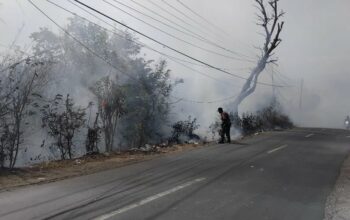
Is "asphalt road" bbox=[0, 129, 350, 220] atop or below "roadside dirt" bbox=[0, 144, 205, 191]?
below

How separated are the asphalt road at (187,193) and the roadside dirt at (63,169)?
61 cm

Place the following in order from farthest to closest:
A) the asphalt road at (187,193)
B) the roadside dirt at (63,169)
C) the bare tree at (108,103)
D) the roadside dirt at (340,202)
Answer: the bare tree at (108,103), the roadside dirt at (63,169), the roadside dirt at (340,202), the asphalt road at (187,193)

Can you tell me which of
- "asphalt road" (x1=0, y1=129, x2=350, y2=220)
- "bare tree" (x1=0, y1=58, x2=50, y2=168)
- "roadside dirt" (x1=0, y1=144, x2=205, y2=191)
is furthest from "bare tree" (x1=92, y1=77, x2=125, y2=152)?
"asphalt road" (x1=0, y1=129, x2=350, y2=220)

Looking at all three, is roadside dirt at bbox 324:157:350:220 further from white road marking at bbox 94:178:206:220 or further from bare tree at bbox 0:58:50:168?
bare tree at bbox 0:58:50:168

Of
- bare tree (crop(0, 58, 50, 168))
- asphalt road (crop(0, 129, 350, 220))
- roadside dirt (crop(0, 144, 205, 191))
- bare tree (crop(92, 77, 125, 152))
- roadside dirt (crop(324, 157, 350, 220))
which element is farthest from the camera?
bare tree (crop(92, 77, 125, 152))

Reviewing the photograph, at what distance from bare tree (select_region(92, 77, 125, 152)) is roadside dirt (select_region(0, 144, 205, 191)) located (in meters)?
3.35

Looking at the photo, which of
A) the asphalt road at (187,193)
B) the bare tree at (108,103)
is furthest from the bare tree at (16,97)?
the bare tree at (108,103)

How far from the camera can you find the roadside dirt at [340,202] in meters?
8.09

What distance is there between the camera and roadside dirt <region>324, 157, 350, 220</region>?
8087 millimetres

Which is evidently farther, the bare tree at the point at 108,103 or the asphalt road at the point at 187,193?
the bare tree at the point at 108,103

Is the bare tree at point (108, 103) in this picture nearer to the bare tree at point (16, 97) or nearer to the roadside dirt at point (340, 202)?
the bare tree at point (16, 97)

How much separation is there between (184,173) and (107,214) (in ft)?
15.4

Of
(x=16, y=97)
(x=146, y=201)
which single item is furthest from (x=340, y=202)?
(x=16, y=97)

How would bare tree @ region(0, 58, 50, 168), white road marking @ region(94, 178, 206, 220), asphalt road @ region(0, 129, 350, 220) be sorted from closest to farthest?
white road marking @ region(94, 178, 206, 220), asphalt road @ region(0, 129, 350, 220), bare tree @ region(0, 58, 50, 168)
